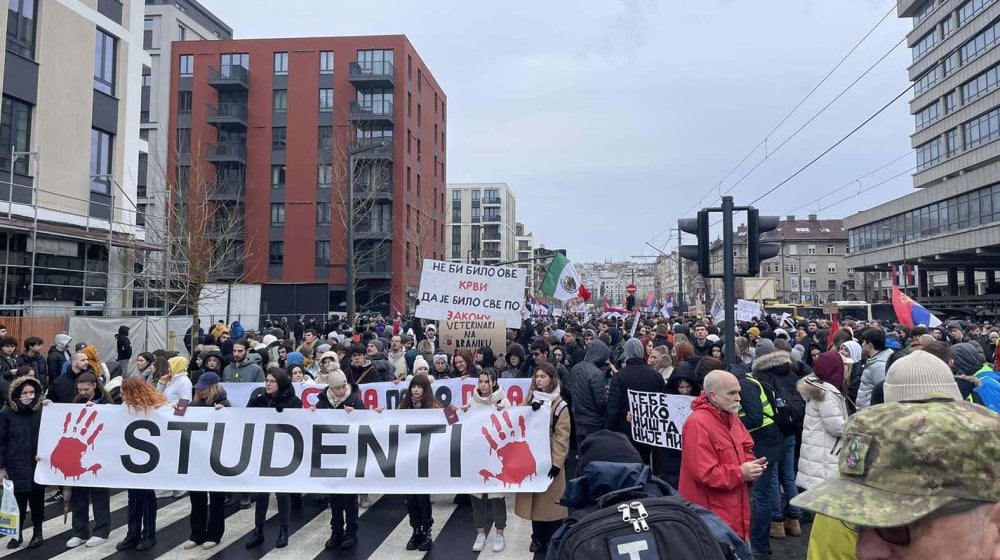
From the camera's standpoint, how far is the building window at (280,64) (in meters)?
50.0

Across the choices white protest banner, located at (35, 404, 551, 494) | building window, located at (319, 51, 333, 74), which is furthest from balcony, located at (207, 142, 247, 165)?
white protest banner, located at (35, 404, 551, 494)

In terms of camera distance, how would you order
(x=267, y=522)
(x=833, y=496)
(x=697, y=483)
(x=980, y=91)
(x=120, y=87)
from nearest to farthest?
(x=833, y=496)
(x=697, y=483)
(x=267, y=522)
(x=120, y=87)
(x=980, y=91)

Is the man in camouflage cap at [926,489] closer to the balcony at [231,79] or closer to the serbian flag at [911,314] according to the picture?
the serbian flag at [911,314]

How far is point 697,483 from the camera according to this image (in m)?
4.26

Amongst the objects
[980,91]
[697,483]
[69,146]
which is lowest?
[697,483]

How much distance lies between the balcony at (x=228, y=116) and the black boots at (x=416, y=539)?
158ft

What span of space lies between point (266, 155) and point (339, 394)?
46.9 metres

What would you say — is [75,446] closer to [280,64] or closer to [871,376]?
[871,376]

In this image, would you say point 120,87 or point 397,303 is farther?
point 397,303

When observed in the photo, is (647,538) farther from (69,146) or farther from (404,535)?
(69,146)

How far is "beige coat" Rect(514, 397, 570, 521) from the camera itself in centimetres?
638

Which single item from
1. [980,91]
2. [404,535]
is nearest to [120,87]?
[404,535]

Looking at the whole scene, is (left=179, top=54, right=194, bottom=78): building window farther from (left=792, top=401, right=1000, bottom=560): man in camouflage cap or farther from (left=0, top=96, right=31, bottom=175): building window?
(left=792, top=401, right=1000, bottom=560): man in camouflage cap

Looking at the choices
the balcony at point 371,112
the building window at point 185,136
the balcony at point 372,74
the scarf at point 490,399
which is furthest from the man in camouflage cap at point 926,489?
the building window at point 185,136
